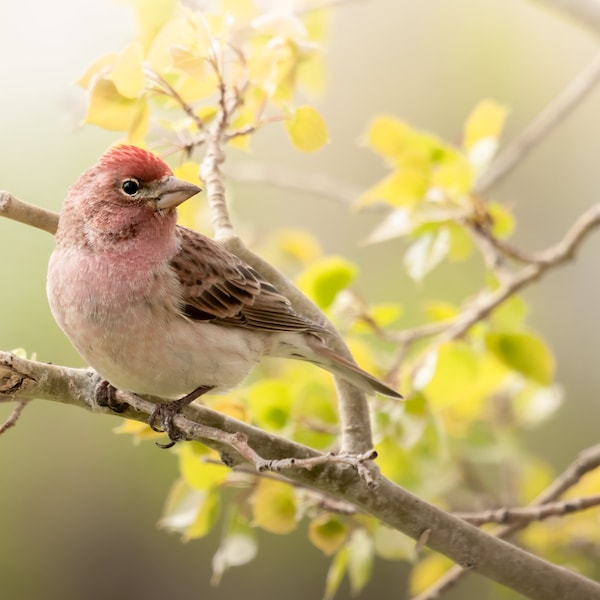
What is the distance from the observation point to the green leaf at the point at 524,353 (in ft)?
9.55

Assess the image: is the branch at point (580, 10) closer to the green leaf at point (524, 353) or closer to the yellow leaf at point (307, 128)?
the green leaf at point (524, 353)

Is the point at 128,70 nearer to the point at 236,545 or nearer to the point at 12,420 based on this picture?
the point at 12,420

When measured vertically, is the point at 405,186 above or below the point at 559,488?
above

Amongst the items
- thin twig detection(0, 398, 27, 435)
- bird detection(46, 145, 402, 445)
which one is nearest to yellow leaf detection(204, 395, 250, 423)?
bird detection(46, 145, 402, 445)

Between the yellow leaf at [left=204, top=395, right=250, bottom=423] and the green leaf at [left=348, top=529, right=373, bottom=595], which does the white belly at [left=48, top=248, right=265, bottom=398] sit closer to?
the yellow leaf at [left=204, top=395, right=250, bottom=423]

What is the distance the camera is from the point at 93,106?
2334 mm

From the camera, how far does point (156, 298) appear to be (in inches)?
98.2

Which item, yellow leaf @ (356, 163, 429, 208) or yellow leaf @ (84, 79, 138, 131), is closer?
yellow leaf @ (84, 79, 138, 131)

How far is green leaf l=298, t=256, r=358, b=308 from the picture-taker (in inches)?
111

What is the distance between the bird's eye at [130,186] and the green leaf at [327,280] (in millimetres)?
593

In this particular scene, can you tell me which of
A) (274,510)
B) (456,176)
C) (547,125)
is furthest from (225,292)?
(547,125)

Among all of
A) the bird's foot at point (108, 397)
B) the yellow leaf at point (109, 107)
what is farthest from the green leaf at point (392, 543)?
the yellow leaf at point (109, 107)

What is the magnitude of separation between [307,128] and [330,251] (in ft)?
13.5

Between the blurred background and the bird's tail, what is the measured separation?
126 cm
